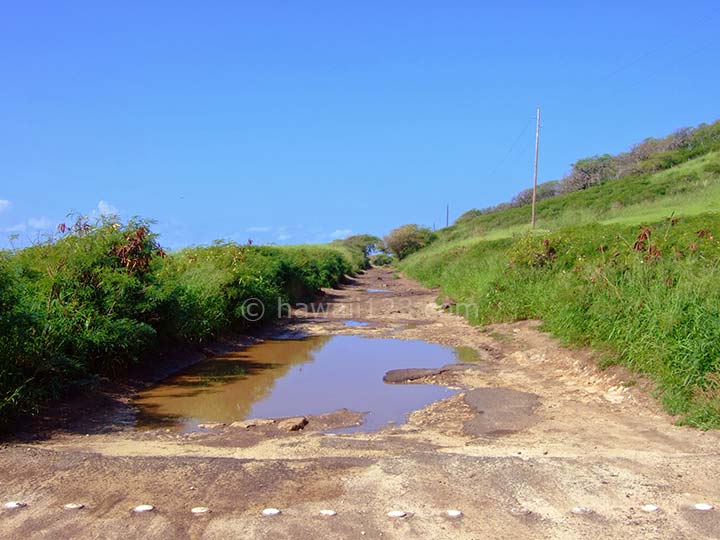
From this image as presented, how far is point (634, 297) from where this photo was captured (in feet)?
32.0

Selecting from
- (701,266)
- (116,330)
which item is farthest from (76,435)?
(701,266)

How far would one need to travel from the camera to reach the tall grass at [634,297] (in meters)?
7.33

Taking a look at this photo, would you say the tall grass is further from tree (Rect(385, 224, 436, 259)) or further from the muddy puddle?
tree (Rect(385, 224, 436, 259))

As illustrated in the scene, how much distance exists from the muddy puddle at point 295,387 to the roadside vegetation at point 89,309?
35.7 inches

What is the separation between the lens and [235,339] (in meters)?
15.2

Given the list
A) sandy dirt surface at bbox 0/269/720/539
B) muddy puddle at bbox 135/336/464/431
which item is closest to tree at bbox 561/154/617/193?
muddy puddle at bbox 135/336/464/431

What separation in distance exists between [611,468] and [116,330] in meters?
7.05

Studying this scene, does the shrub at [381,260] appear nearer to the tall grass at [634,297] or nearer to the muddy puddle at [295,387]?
the tall grass at [634,297]

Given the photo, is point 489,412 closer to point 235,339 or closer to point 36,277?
point 36,277

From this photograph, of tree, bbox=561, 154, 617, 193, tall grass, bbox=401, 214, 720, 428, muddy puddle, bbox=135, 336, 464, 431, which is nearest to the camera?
tall grass, bbox=401, 214, 720, 428

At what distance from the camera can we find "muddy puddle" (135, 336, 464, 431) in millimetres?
8477

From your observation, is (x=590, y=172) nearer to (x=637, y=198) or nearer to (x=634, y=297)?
(x=637, y=198)

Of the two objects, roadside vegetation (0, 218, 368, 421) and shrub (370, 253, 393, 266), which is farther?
shrub (370, 253, 393, 266)

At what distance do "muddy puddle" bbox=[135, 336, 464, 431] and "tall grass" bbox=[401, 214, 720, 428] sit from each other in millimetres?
2659
